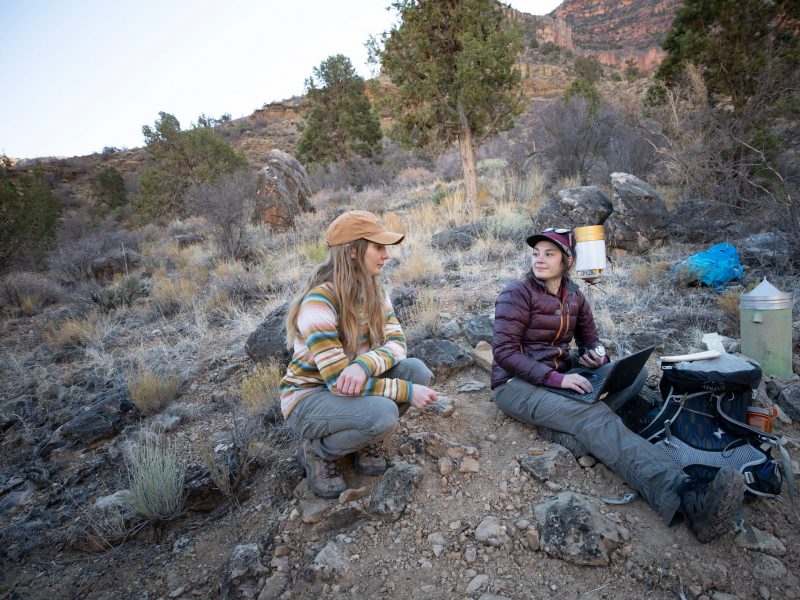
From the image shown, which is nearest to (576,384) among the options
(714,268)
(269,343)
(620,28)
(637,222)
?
(269,343)

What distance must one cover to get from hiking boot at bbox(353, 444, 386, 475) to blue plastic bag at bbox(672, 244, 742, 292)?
3.94m

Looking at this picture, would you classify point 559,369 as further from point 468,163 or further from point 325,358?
point 468,163

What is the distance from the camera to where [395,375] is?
232 cm

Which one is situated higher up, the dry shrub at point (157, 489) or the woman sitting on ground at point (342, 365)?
the woman sitting on ground at point (342, 365)

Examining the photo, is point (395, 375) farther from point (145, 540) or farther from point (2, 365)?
point (2, 365)

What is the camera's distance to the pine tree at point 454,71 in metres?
7.67

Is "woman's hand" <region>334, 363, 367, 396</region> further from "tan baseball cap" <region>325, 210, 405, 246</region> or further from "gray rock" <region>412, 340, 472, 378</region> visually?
"gray rock" <region>412, 340, 472, 378</region>

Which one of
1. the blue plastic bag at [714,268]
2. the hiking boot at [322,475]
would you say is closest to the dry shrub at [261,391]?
the hiking boot at [322,475]

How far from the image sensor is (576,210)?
593 cm

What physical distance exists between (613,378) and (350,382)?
4.43ft

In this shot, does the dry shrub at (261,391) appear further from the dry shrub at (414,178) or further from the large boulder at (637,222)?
the dry shrub at (414,178)

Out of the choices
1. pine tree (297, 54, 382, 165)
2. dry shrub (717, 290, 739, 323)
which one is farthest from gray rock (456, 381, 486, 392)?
pine tree (297, 54, 382, 165)

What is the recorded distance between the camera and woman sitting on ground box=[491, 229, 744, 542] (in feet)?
6.24

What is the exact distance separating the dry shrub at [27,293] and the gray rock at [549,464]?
9142mm
